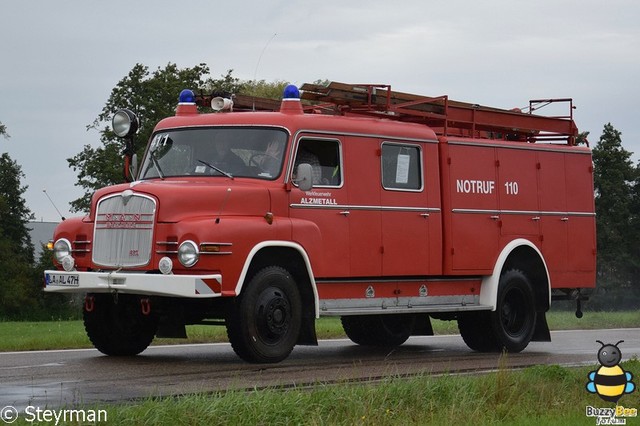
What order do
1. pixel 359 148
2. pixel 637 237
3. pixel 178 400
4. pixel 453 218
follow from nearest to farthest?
pixel 178 400 < pixel 359 148 < pixel 453 218 < pixel 637 237

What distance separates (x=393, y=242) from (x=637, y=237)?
61.3 m

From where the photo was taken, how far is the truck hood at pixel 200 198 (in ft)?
43.8

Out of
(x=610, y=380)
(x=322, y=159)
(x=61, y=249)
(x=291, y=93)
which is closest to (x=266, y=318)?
(x=322, y=159)

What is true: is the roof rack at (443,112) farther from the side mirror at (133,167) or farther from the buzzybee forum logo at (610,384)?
the buzzybee forum logo at (610,384)

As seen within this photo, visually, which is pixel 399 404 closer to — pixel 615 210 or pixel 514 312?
pixel 514 312

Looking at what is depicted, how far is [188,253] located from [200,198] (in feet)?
2.37

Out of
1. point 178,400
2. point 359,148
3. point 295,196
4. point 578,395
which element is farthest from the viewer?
point 359,148

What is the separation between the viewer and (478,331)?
17.3 m

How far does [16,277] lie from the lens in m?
65.3

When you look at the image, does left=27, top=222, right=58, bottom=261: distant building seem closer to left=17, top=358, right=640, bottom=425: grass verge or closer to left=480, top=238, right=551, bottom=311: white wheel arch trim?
left=480, top=238, right=551, bottom=311: white wheel arch trim

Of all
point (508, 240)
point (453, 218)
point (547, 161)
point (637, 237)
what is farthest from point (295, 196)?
point (637, 237)

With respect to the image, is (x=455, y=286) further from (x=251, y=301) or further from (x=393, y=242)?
(x=251, y=301)

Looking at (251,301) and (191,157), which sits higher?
(191,157)

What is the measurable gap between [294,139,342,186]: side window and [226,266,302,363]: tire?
1503mm
